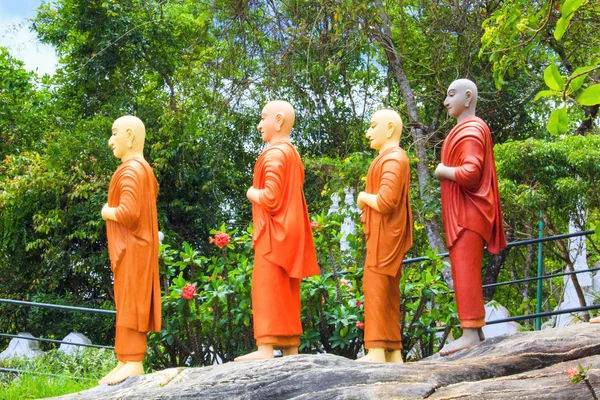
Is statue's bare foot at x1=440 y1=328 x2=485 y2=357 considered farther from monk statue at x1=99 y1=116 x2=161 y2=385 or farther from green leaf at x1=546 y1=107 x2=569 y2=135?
Result: green leaf at x1=546 y1=107 x2=569 y2=135

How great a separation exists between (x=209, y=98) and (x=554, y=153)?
219 inches

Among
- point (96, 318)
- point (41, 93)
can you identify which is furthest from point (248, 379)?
point (41, 93)

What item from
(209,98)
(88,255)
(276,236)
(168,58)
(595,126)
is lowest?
(276,236)

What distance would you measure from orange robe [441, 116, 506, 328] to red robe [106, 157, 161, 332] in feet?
6.76

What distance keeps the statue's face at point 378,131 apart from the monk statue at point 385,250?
0.54ft

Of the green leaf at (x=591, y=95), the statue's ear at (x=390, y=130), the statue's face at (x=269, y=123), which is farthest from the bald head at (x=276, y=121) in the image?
the green leaf at (x=591, y=95)

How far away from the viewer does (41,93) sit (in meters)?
16.3

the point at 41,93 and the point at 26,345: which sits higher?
the point at 41,93

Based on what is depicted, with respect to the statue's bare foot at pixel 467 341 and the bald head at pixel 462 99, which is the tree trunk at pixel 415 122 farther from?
the statue's bare foot at pixel 467 341

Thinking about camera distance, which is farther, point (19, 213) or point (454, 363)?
point (19, 213)

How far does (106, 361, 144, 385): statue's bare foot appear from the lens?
5626 mm

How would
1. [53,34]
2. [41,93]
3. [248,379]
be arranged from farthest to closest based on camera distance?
1. [41,93]
2. [53,34]
3. [248,379]

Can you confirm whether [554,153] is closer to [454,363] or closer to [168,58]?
[454,363]

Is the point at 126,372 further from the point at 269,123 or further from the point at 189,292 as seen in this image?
the point at 269,123
